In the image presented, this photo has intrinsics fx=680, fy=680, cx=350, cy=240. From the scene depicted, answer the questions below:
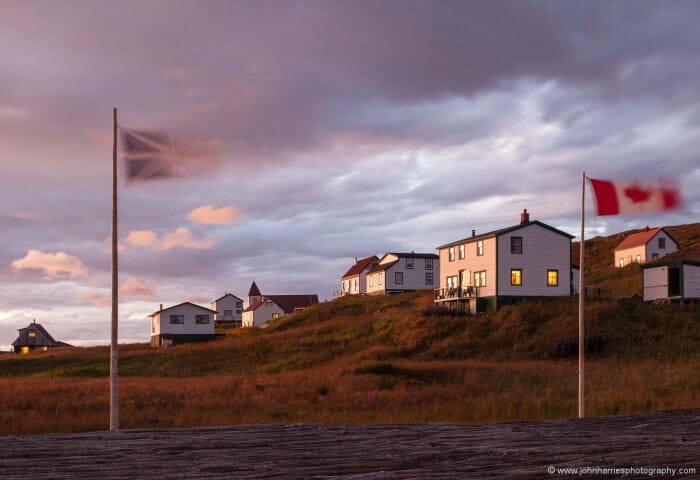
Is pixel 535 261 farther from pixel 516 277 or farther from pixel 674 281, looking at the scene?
pixel 674 281

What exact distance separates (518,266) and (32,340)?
77203mm

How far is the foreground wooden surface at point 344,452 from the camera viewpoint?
7.59 meters

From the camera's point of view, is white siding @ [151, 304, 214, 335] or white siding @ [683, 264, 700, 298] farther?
white siding @ [151, 304, 214, 335]

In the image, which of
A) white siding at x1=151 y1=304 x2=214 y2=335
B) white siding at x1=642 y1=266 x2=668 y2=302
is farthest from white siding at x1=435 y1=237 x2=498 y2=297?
white siding at x1=151 y1=304 x2=214 y2=335

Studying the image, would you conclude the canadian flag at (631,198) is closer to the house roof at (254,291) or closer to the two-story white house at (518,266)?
the two-story white house at (518,266)

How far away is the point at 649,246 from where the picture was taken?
97.9 metres

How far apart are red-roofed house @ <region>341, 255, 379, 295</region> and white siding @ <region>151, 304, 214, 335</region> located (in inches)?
1099

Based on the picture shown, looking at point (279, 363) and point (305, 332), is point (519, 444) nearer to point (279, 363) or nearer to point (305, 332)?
point (279, 363)

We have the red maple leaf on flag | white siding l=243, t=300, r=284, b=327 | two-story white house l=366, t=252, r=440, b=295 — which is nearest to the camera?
the red maple leaf on flag

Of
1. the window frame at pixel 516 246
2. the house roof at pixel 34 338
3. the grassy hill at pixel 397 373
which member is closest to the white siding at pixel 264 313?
the house roof at pixel 34 338

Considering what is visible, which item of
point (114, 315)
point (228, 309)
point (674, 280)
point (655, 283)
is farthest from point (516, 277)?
point (228, 309)

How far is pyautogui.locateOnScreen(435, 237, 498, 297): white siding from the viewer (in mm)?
57897

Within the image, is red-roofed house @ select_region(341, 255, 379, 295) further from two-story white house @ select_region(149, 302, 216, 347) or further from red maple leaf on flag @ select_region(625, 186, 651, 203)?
red maple leaf on flag @ select_region(625, 186, 651, 203)

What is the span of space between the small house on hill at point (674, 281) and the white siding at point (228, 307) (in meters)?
80.8
